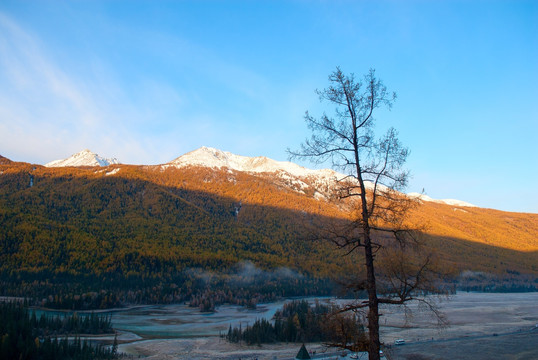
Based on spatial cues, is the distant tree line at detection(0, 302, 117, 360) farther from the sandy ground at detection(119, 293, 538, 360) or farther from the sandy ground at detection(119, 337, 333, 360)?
the sandy ground at detection(119, 293, 538, 360)

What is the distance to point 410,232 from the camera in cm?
986

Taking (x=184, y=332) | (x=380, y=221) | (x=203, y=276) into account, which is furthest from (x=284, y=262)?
(x=380, y=221)

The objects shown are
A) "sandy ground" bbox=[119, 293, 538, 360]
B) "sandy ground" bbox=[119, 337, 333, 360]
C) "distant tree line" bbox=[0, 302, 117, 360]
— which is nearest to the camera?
"distant tree line" bbox=[0, 302, 117, 360]

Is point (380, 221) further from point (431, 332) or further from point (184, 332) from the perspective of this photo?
point (184, 332)

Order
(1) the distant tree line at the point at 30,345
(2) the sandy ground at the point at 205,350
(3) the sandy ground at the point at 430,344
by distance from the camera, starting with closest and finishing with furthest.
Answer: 1. (1) the distant tree line at the point at 30,345
2. (3) the sandy ground at the point at 430,344
3. (2) the sandy ground at the point at 205,350

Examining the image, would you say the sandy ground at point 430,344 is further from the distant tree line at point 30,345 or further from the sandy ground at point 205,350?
the distant tree line at point 30,345

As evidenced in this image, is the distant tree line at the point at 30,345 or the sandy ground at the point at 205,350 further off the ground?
the distant tree line at the point at 30,345

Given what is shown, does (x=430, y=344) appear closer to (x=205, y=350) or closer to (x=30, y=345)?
(x=205, y=350)

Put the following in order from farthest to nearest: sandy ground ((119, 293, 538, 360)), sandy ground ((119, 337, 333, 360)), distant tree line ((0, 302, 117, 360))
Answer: sandy ground ((119, 337, 333, 360)) < sandy ground ((119, 293, 538, 360)) < distant tree line ((0, 302, 117, 360))

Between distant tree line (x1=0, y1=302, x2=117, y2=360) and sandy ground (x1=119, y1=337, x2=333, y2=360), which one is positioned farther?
sandy ground (x1=119, y1=337, x2=333, y2=360)

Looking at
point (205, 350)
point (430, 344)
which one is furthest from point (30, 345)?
point (430, 344)

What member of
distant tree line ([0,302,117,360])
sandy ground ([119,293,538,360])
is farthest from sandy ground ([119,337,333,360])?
distant tree line ([0,302,117,360])

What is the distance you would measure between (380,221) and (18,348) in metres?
72.3

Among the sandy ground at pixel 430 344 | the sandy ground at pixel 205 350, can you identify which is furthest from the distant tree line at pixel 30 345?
the sandy ground at pixel 430 344
